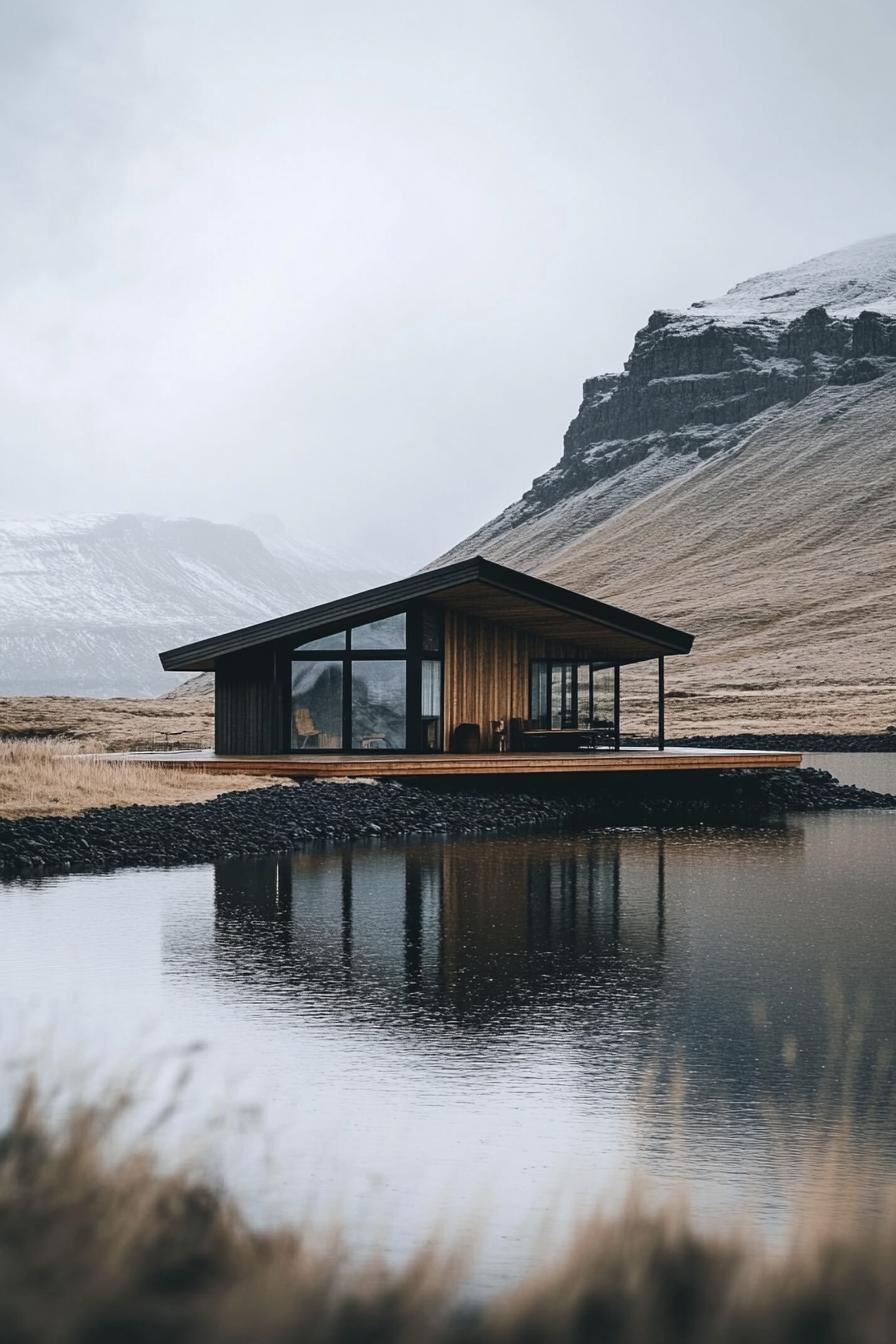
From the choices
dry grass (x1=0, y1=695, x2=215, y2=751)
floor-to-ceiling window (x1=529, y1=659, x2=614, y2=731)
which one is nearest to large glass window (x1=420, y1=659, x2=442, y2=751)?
floor-to-ceiling window (x1=529, y1=659, x2=614, y2=731)

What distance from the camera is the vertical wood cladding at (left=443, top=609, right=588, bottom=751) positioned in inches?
1047

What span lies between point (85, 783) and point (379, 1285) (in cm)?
1695

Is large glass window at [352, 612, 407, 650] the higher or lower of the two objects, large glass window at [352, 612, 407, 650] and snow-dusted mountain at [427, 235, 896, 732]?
the lower

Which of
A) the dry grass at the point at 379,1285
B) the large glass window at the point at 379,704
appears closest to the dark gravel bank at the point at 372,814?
the large glass window at the point at 379,704

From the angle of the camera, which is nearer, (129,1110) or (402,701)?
(129,1110)

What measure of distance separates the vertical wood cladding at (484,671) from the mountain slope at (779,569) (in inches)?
1118

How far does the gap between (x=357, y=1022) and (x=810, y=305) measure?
170917mm

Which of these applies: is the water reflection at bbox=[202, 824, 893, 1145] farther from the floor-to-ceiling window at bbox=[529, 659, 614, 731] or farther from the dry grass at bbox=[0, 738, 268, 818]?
the floor-to-ceiling window at bbox=[529, 659, 614, 731]

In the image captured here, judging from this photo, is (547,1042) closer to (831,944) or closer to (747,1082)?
(747,1082)

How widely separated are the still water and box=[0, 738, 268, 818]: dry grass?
4.23 m

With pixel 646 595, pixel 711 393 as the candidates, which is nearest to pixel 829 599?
pixel 646 595

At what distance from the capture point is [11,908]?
39.1ft

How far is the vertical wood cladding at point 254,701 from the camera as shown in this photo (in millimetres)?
25906

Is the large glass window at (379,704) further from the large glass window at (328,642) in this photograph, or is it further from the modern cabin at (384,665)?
the large glass window at (328,642)
